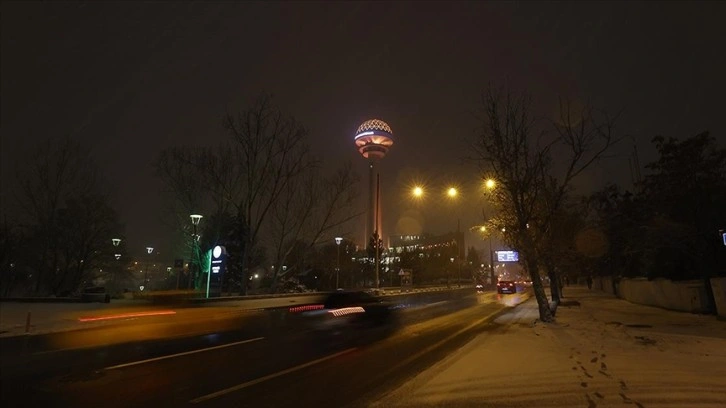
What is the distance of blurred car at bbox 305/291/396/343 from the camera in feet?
60.5

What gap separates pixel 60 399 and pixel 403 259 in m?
91.8

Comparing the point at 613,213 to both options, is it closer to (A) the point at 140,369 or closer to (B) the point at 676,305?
(B) the point at 676,305

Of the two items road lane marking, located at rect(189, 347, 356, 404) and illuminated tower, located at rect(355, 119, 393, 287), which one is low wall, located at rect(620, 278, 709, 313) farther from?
illuminated tower, located at rect(355, 119, 393, 287)

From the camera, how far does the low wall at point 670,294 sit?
22.9 metres

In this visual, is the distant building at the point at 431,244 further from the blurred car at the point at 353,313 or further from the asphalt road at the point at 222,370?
the asphalt road at the point at 222,370

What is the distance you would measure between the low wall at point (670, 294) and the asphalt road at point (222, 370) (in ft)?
50.9

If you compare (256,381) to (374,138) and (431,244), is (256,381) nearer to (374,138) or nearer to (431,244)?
(374,138)

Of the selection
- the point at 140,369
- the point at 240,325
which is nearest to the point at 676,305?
the point at 240,325

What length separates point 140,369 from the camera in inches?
372

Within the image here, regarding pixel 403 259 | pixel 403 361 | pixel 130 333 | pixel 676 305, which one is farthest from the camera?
pixel 403 259

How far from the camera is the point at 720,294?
19891 mm

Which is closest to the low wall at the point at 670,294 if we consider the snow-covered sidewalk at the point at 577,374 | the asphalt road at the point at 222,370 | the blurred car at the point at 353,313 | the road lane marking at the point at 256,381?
the snow-covered sidewalk at the point at 577,374

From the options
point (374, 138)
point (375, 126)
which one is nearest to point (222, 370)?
point (374, 138)

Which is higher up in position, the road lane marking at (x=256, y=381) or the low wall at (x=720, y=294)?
the low wall at (x=720, y=294)
